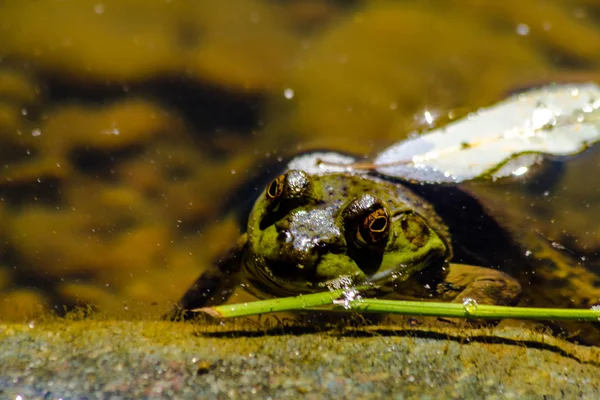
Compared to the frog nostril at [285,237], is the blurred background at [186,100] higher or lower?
higher

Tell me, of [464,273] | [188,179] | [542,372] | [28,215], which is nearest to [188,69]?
[188,179]

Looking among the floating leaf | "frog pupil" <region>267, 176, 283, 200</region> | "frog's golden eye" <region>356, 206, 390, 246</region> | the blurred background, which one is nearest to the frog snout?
"frog's golden eye" <region>356, 206, 390, 246</region>

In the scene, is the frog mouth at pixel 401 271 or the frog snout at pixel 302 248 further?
the frog mouth at pixel 401 271

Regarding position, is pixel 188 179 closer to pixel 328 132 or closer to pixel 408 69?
pixel 328 132

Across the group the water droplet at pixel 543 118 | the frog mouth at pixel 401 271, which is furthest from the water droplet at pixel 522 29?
the frog mouth at pixel 401 271

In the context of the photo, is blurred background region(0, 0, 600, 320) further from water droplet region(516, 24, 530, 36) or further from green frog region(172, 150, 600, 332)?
green frog region(172, 150, 600, 332)

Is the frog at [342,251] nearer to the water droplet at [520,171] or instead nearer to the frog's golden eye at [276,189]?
the frog's golden eye at [276,189]
